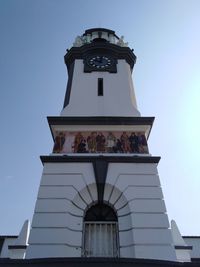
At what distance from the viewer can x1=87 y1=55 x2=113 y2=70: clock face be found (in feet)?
64.0

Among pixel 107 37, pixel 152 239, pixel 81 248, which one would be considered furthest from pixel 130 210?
pixel 107 37

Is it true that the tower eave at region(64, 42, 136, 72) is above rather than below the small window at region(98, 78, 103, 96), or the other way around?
above

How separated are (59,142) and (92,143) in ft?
5.03

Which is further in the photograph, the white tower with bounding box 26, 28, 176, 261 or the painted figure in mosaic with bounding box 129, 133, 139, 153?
the painted figure in mosaic with bounding box 129, 133, 139, 153

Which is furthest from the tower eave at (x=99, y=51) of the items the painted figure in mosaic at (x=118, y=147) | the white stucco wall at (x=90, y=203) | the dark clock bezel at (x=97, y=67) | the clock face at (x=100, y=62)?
the white stucco wall at (x=90, y=203)

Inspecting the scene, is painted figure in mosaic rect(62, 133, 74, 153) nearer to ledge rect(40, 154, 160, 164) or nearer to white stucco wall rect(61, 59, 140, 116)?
ledge rect(40, 154, 160, 164)

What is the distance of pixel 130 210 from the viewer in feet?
38.9

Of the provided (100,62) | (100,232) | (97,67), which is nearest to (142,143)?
(100,232)

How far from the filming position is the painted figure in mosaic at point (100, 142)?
14.1 metres

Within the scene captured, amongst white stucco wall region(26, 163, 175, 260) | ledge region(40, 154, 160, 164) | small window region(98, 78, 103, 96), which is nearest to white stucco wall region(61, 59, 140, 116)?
small window region(98, 78, 103, 96)

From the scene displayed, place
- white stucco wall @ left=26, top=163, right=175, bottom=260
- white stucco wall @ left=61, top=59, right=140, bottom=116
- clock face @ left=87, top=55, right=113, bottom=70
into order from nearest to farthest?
white stucco wall @ left=26, top=163, right=175, bottom=260, white stucco wall @ left=61, top=59, right=140, bottom=116, clock face @ left=87, top=55, right=113, bottom=70

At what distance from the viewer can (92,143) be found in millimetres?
14375

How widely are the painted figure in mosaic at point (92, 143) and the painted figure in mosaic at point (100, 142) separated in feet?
0.46

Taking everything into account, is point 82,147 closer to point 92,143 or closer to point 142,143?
point 92,143
